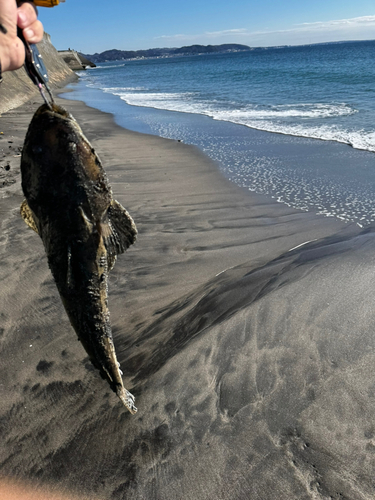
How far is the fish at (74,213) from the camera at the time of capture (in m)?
2.03

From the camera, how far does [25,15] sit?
166 centimetres

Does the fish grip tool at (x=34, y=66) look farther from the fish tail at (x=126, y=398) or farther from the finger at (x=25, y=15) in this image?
the fish tail at (x=126, y=398)

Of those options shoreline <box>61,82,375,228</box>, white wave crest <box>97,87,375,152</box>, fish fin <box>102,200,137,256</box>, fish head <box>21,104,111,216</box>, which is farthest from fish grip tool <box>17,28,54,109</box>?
white wave crest <box>97,87,375,152</box>

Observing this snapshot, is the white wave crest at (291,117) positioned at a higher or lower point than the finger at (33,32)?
lower

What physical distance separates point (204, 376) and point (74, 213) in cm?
193

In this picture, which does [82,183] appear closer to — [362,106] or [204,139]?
[204,139]

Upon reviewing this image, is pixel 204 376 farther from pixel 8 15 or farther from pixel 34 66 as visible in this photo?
pixel 8 15

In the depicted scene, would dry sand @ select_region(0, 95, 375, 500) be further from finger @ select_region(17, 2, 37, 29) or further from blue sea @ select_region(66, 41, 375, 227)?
finger @ select_region(17, 2, 37, 29)

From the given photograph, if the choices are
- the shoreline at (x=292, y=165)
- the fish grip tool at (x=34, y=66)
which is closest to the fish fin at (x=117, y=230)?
the fish grip tool at (x=34, y=66)

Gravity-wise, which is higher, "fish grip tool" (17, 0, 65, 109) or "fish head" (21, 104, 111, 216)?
"fish grip tool" (17, 0, 65, 109)

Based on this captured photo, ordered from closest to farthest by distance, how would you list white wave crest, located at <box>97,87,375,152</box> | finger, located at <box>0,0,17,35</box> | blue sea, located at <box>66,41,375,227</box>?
1. finger, located at <box>0,0,17,35</box>
2. blue sea, located at <box>66,41,375,227</box>
3. white wave crest, located at <box>97,87,375,152</box>

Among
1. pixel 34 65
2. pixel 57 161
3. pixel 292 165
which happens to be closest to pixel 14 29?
pixel 34 65

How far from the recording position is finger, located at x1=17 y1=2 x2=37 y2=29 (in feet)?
5.40


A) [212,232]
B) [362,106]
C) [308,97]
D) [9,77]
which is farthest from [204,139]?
[9,77]
